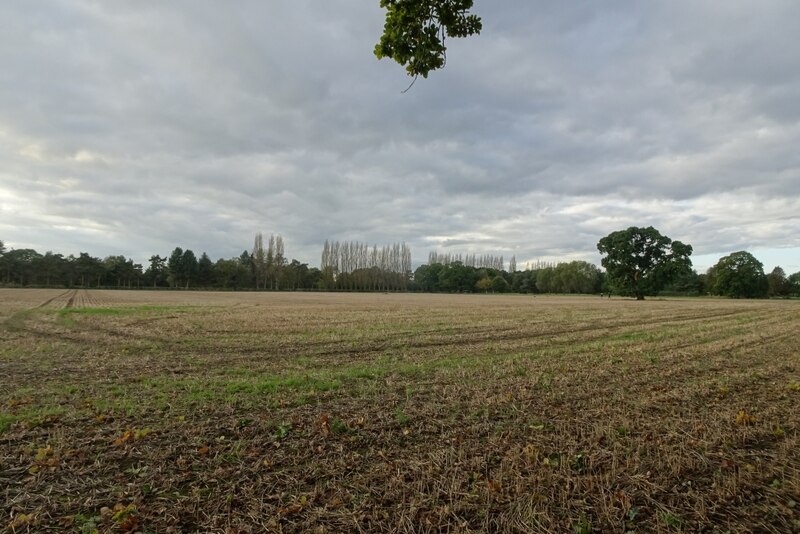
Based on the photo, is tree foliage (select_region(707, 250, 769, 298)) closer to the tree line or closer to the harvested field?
the harvested field

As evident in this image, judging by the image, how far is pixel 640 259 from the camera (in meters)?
70.7

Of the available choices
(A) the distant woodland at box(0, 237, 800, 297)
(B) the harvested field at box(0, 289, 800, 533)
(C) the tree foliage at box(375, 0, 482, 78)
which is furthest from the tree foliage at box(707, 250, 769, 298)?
(C) the tree foliage at box(375, 0, 482, 78)

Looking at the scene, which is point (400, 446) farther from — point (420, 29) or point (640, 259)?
point (640, 259)

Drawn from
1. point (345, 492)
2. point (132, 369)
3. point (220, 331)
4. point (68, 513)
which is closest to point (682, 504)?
point (345, 492)

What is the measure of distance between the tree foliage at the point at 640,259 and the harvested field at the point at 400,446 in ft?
216

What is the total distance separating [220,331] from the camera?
1830 centimetres

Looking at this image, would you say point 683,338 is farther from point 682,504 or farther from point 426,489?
point 426,489

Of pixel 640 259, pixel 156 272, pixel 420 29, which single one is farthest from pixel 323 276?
pixel 420 29

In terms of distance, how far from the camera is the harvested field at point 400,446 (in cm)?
375

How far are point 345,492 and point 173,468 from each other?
2.10 meters

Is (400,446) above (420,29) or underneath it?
underneath

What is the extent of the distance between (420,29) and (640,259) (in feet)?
249

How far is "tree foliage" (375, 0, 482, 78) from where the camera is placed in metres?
6.58

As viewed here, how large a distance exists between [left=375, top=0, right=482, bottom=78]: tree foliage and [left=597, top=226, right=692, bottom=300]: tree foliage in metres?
73.3
